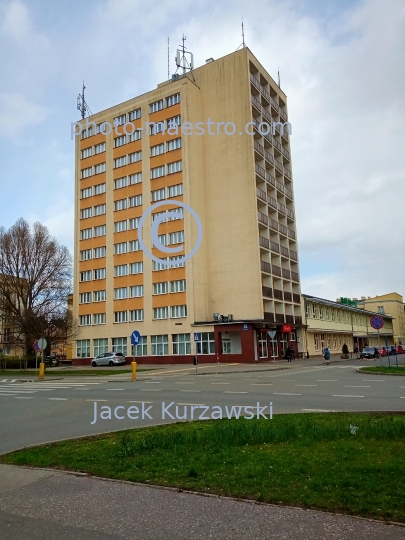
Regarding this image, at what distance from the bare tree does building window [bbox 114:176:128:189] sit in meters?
9.11

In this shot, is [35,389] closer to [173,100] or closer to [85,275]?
[85,275]

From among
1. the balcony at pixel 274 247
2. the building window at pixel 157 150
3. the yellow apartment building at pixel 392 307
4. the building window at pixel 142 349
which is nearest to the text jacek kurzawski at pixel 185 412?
the building window at pixel 142 349

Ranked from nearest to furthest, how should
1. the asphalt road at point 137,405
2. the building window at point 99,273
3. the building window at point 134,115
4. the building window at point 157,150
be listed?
1. the asphalt road at point 137,405
2. the building window at point 157,150
3. the building window at point 99,273
4. the building window at point 134,115

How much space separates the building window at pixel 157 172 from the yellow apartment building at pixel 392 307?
88.8 meters

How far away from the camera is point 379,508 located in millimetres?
4434

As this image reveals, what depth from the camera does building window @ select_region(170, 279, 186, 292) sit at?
152ft

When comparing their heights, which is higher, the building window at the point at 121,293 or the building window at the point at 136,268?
the building window at the point at 136,268

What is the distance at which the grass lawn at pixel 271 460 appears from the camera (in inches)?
190

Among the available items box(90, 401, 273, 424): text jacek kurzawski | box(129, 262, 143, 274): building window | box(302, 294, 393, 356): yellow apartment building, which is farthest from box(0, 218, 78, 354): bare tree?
box(90, 401, 273, 424): text jacek kurzawski

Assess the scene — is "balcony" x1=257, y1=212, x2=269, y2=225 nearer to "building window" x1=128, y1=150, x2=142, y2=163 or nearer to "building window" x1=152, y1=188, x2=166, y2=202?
"building window" x1=152, y1=188, x2=166, y2=202

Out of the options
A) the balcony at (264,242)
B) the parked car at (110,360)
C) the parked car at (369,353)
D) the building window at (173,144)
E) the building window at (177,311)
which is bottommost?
the parked car at (369,353)

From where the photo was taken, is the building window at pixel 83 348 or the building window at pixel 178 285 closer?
the building window at pixel 178 285

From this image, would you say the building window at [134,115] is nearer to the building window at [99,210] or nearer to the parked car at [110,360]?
the building window at [99,210]

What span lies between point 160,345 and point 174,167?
1795 centimetres
